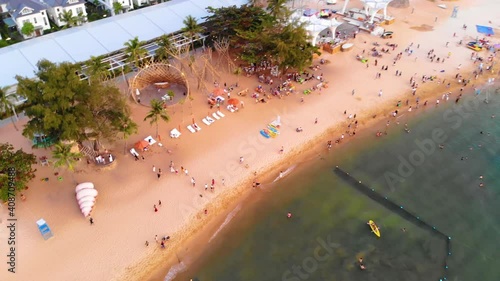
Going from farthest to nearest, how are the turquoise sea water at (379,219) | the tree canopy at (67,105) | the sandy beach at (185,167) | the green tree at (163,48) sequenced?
the green tree at (163,48) < the tree canopy at (67,105) < the turquoise sea water at (379,219) < the sandy beach at (185,167)

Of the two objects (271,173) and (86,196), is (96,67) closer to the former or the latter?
(86,196)

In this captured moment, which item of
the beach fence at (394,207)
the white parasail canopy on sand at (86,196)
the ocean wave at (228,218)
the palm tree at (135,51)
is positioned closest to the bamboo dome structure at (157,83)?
the palm tree at (135,51)

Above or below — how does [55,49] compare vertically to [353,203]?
above

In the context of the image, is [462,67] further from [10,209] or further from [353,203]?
[10,209]

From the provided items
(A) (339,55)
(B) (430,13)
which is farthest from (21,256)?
(B) (430,13)

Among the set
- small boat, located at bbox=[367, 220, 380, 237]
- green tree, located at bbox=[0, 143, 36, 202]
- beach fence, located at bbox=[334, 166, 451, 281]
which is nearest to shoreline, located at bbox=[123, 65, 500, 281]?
beach fence, located at bbox=[334, 166, 451, 281]

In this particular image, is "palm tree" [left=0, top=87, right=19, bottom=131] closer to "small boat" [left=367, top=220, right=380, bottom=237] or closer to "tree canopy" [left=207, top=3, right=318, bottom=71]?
"tree canopy" [left=207, top=3, right=318, bottom=71]

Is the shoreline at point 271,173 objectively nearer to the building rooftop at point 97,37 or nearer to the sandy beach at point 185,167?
the sandy beach at point 185,167
